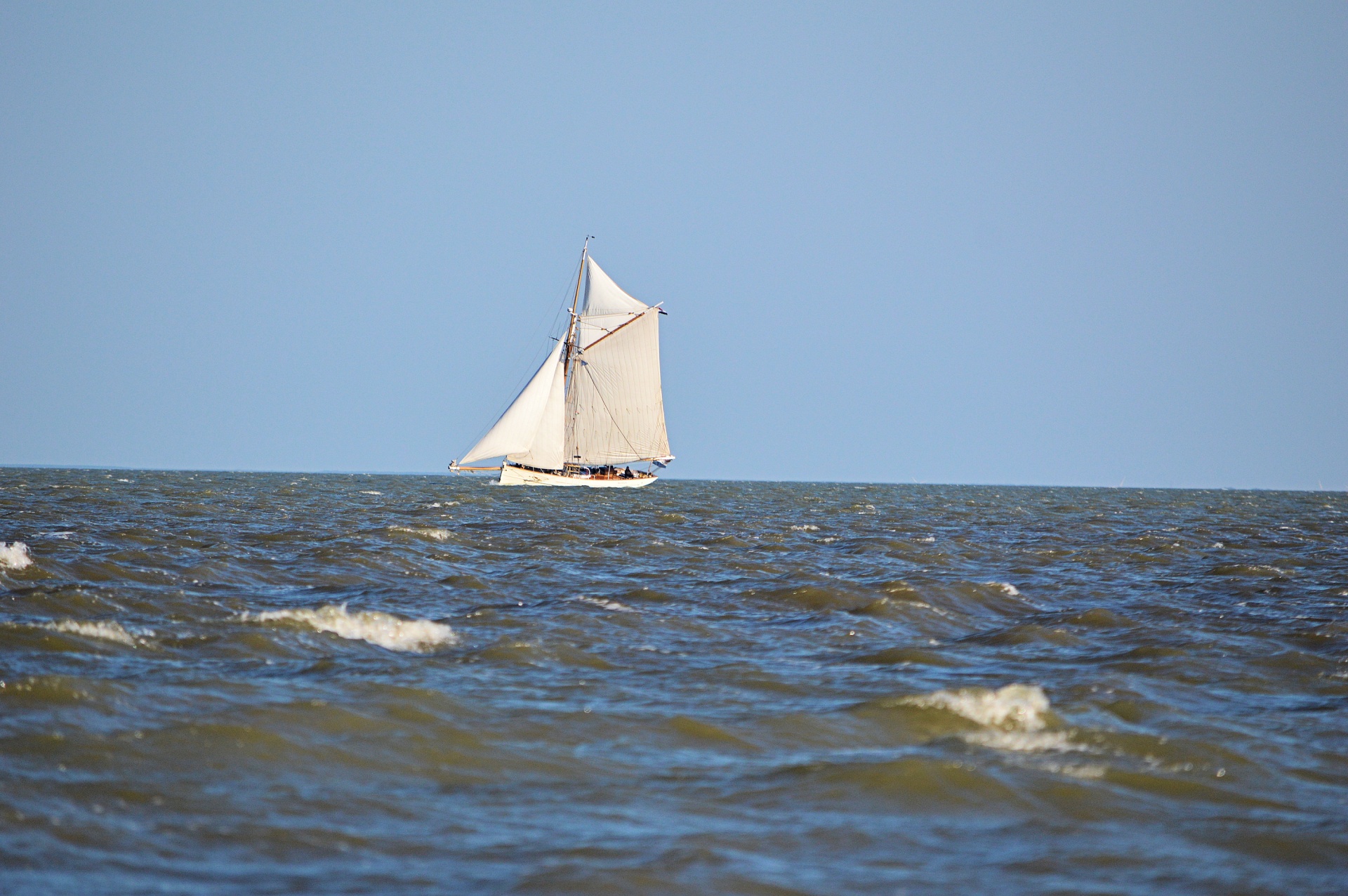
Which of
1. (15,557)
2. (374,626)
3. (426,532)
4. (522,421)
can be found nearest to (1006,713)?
(374,626)

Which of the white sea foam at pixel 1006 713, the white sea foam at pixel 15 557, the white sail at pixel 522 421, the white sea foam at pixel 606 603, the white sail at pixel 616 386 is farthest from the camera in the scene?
the white sail at pixel 616 386

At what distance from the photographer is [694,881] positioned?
5.86 meters

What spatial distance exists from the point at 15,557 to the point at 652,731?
1274 centimetres

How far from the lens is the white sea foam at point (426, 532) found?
25.9 m

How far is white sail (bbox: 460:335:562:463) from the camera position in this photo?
74.8 meters

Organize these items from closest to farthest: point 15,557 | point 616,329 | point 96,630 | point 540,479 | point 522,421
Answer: point 96,630 → point 15,557 → point 522,421 → point 616,329 → point 540,479

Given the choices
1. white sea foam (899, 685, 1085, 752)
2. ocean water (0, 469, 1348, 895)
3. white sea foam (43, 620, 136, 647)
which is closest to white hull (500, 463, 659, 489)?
ocean water (0, 469, 1348, 895)

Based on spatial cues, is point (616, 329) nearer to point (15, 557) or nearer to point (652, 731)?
point (15, 557)

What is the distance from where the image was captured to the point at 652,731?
8836 mm

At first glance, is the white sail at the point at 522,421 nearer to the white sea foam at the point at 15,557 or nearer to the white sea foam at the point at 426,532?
the white sea foam at the point at 426,532

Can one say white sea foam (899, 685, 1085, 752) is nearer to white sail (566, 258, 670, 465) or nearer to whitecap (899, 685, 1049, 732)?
whitecap (899, 685, 1049, 732)

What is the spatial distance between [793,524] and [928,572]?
50.2 ft

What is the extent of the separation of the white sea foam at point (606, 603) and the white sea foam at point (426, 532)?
10.1 metres

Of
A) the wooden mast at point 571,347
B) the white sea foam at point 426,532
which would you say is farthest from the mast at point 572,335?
the white sea foam at point 426,532
